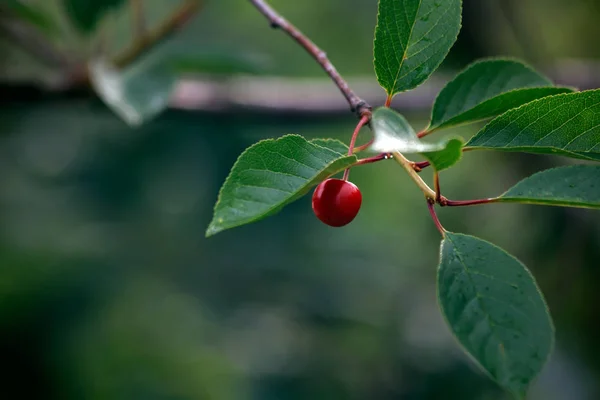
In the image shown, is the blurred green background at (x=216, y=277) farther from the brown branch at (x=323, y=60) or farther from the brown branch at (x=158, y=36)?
the brown branch at (x=323, y=60)

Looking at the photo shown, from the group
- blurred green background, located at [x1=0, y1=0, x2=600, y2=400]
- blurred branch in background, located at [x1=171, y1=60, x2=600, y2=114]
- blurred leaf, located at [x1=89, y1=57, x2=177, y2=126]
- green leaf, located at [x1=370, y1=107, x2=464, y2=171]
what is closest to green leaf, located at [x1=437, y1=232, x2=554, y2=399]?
green leaf, located at [x1=370, y1=107, x2=464, y2=171]

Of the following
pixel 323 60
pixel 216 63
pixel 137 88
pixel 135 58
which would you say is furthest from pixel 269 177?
pixel 135 58

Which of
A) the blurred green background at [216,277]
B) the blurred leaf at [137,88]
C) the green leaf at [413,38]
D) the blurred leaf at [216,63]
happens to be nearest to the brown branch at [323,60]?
the green leaf at [413,38]

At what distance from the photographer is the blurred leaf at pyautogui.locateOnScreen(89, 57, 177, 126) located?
123 centimetres

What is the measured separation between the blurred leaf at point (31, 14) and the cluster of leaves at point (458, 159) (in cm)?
122

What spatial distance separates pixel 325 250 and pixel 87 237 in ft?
3.70

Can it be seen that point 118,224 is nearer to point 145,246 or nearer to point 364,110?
point 145,246

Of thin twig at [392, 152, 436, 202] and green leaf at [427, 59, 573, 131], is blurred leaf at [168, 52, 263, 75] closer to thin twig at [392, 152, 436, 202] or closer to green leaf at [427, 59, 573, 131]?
green leaf at [427, 59, 573, 131]

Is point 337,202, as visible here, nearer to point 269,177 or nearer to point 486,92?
point 269,177

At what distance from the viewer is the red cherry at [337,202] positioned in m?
0.69

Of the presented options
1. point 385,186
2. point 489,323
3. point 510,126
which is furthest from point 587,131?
point 385,186

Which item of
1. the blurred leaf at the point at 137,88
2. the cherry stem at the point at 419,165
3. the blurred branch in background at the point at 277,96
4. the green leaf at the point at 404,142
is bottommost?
the green leaf at the point at 404,142

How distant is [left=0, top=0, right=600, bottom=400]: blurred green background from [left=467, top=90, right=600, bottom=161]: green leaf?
4.82 ft

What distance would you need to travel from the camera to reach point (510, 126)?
643 millimetres
